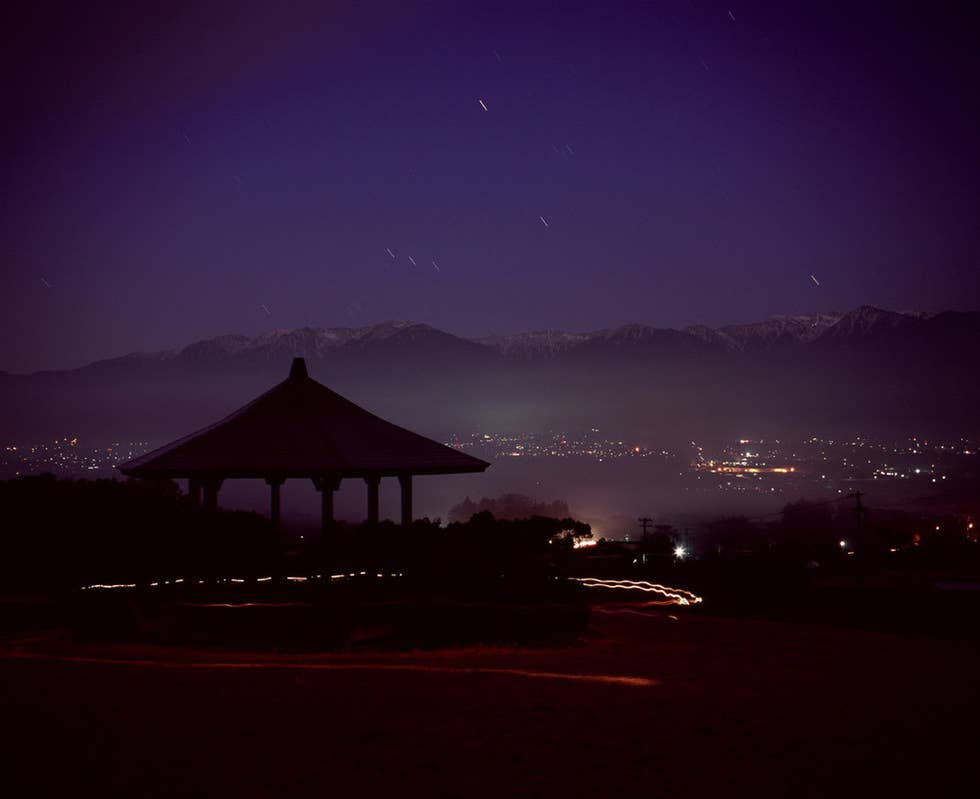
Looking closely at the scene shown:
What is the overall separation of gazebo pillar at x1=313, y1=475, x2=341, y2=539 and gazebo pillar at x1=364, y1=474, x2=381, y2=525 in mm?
781

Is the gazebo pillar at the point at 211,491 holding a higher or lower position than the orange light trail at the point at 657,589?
higher

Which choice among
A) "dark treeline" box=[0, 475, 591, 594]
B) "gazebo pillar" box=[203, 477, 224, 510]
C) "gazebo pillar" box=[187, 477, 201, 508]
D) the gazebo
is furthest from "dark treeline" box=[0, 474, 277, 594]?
the gazebo

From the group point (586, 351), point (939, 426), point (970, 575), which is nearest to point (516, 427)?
point (586, 351)

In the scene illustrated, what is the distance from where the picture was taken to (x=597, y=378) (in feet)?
500

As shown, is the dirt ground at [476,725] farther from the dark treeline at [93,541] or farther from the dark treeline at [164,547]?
the dark treeline at [93,541]

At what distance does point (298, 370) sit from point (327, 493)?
2.13 metres

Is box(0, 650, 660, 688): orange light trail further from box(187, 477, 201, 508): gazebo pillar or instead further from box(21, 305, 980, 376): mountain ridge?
box(21, 305, 980, 376): mountain ridge

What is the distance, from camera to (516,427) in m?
127

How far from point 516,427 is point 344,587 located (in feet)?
378

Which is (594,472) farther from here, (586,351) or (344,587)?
(344,587)

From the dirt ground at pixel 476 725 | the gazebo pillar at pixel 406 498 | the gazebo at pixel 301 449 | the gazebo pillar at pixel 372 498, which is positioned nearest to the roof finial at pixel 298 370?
the gazebo at pixel 301 449

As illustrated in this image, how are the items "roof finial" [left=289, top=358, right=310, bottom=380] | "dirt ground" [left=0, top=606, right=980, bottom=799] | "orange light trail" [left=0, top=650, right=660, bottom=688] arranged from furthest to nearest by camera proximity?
"roof finial" [left=289, top=358, right=310, bottom=380]
"orange light trail" [left=0, top=650, right=660, bottom=688]
"dirt ground" [left=0, top=606, right=980, bottom=799]

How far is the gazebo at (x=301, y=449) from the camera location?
1166 centimetres

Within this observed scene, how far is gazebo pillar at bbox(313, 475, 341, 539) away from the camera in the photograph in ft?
42.5
